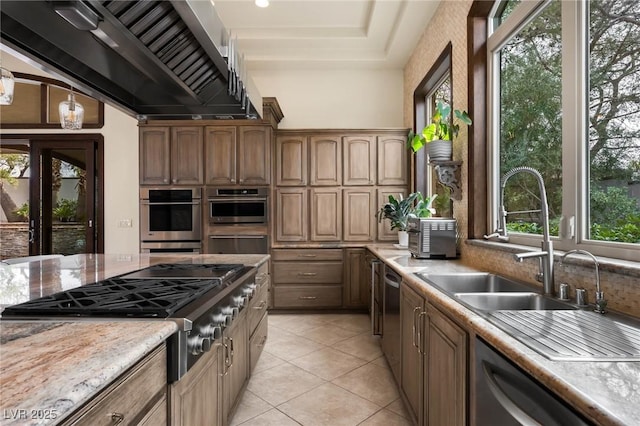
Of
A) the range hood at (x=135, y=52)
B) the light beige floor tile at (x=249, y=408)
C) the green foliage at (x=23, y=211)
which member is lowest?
the light beige floor tile at (x=249, y=408)

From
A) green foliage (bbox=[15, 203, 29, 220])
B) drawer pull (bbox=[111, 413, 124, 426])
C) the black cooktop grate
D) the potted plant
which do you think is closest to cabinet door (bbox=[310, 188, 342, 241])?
Answer: the potted plant

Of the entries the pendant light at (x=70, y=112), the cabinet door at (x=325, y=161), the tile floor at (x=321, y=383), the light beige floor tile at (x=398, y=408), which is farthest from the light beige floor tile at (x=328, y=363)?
the pendant light at (x=70, y=112)

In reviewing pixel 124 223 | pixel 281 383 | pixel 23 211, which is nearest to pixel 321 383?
pixel 281 383

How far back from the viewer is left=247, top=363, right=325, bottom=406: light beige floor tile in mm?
2383

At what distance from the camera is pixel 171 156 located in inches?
168

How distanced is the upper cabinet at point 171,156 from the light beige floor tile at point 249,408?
9.03ft

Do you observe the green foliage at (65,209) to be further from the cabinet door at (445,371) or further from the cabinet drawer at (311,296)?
the cabinet door at (445,371)

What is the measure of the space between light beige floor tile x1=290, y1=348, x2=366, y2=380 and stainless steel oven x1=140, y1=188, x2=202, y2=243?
213 centimetres

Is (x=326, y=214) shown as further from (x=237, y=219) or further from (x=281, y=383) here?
(x=281, y=383)

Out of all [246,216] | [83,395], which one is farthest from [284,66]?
[83,395]

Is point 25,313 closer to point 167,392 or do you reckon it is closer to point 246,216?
point 167,392

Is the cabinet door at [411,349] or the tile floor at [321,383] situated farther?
the tile floor at [321,383]

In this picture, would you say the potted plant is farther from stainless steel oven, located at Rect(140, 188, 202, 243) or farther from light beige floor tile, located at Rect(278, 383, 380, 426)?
stainless steel oven, located at Rect(140, 188, 202, 243)

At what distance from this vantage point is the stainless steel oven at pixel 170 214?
Answer: 4234mm
